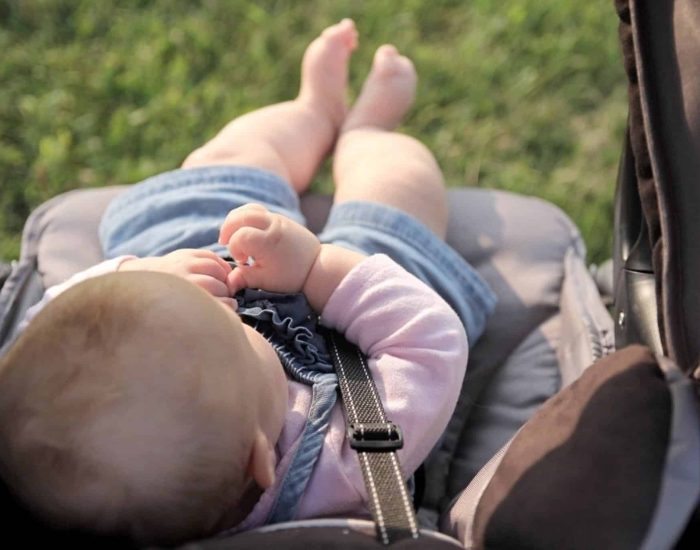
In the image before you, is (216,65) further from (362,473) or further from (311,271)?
(362,473)

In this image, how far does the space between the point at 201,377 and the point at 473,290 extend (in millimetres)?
552

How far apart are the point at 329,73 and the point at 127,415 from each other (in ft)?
3.14

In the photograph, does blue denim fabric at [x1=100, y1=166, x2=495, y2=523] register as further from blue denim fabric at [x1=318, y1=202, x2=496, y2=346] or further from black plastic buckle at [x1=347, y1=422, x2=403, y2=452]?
black plastic buckle at [x1=347, y1=422, x2=403, y2=452]

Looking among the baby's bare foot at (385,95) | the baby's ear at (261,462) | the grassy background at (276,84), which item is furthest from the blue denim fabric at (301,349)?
the grassy background at (276,84)

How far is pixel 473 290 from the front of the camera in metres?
1.33

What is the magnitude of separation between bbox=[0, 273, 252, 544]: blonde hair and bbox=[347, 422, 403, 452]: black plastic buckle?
0.14 m

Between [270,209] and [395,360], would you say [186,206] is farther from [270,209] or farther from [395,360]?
[395,360]

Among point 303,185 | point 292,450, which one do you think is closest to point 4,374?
point 292,450

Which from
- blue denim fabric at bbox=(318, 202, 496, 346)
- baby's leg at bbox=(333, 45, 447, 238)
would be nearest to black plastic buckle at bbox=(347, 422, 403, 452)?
blue denim fabric at bbox=(318, 202, 496, 346)

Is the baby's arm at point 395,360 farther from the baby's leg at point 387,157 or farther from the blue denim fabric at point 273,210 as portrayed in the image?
the baby's leg at point 387,157

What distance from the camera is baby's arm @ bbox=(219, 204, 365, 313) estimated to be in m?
1.12

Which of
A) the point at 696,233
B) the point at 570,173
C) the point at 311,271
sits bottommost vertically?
the point at 570,173

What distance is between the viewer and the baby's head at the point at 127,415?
2.77ft

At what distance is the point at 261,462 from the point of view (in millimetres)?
904
